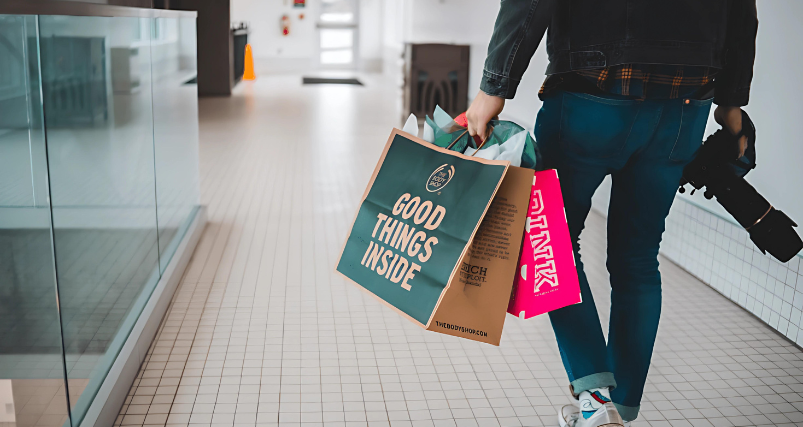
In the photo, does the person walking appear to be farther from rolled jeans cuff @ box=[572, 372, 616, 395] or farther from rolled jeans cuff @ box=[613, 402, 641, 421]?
rolled jeans cuff @ box=[613, 402, 641, 421]

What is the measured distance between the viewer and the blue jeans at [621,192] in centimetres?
106

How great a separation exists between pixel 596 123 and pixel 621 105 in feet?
0.16

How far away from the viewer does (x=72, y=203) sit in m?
1.22

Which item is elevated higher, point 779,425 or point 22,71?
point 22,71

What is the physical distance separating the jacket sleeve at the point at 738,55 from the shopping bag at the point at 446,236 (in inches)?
17.3

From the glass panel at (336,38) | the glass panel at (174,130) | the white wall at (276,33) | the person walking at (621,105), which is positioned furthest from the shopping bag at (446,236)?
the glass panel at (336,38)

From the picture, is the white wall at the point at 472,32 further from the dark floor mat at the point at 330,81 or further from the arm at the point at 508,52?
the arm at the point at 508,52

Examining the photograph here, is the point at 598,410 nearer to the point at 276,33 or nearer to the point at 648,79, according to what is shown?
the point at 648,79

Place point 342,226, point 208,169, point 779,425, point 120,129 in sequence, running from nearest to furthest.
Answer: point 779,425 < point 120,129 < point 342,226 < point 208,169

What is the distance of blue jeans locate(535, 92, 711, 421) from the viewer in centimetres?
106

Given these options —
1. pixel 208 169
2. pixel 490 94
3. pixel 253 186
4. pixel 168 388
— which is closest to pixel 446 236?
pixel 490 94

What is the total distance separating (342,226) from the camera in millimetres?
2891

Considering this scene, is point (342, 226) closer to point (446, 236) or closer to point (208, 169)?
point (208, 169)

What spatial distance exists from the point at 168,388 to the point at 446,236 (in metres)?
0.90
